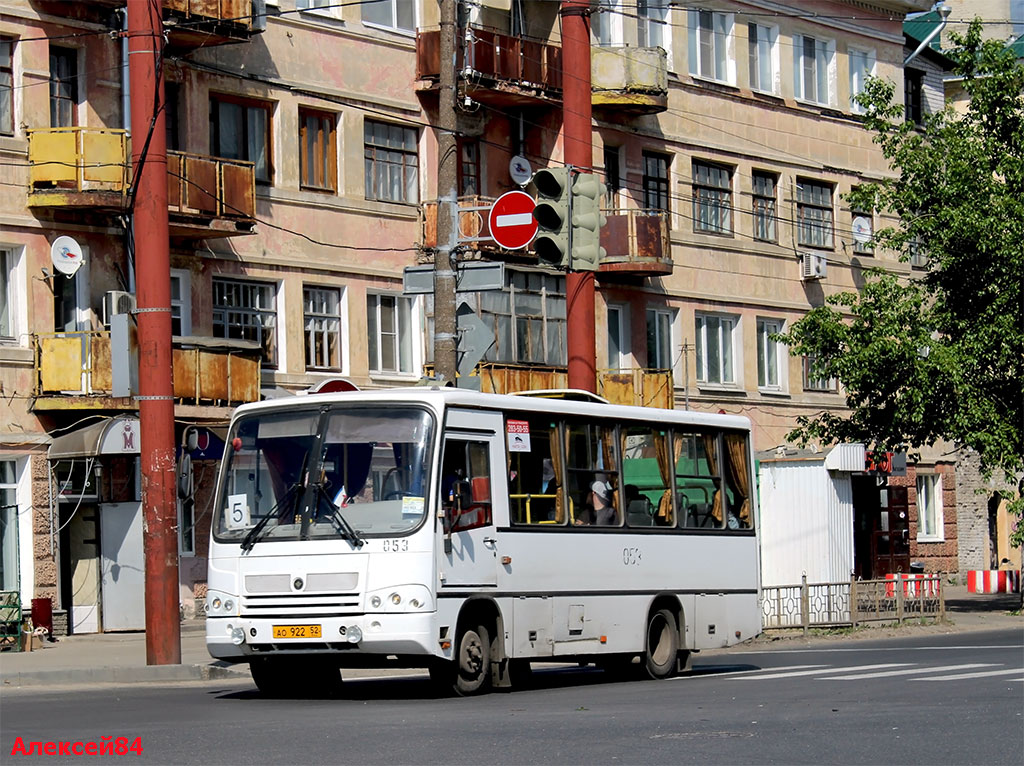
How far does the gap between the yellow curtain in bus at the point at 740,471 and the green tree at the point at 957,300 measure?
13338 millimetres

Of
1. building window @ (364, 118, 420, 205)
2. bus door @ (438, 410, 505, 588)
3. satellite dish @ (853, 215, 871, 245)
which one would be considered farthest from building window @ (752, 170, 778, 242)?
bus door @ (438, 410, 505, 588)

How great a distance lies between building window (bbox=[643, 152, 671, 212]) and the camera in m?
44.4

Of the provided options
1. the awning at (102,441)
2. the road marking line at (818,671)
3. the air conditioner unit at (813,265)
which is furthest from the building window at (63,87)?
the air conditioner unit at (813,265)

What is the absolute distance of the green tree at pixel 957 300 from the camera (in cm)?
3547

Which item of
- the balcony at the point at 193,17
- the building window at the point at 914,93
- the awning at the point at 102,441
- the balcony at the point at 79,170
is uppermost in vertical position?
the building window at the point at 914,93

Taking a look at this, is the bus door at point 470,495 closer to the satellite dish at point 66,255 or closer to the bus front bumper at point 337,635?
the bus front bumper at point 337,635

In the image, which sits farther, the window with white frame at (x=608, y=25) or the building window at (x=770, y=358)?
the building window at (x=770, y=358)

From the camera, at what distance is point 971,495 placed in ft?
179

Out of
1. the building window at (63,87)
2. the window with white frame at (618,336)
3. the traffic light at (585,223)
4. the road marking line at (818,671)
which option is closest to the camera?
the traffic light at (585,223)

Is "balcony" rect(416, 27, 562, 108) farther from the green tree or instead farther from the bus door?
the bus door

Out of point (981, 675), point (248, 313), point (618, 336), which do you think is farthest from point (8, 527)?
point (981, 675)

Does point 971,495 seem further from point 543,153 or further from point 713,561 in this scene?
point 713,561

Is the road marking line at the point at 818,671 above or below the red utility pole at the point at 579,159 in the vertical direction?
below

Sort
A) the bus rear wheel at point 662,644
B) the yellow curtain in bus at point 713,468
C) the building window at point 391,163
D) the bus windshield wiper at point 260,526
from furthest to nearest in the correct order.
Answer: the building window at point 391,163, the yellow curtain in bus at point 713,468, the bus rear wheel at point 662,644, the bus windshield wiper at point 260,526
